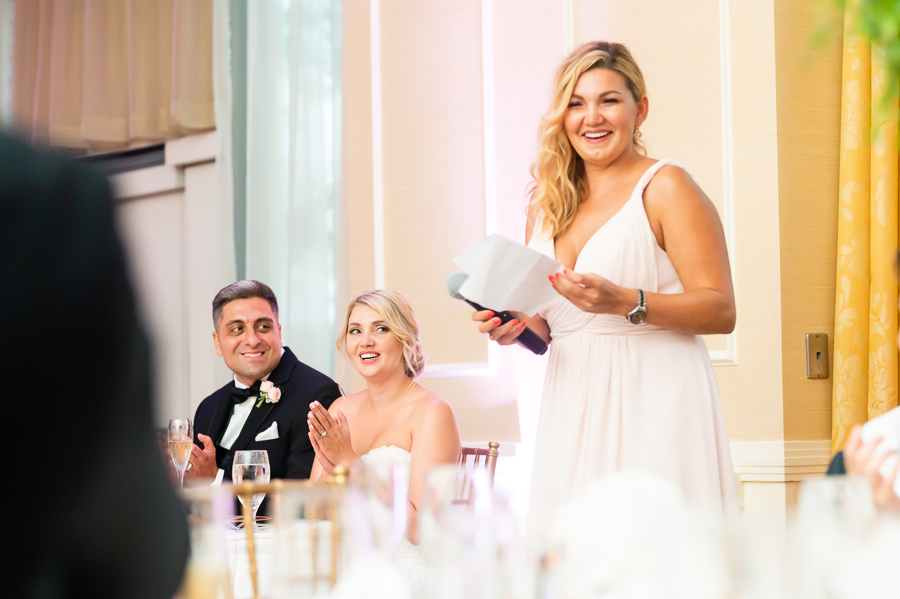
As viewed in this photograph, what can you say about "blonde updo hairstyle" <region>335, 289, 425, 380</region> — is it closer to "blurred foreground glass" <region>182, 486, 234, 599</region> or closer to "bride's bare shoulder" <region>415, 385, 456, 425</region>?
"bride's bare shoulder" <region>415, 385, 456, 425</region>

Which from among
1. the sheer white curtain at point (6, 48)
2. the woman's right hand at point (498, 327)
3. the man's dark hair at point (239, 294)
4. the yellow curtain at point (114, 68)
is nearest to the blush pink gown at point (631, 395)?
the woman's right hand at point (498, 327)

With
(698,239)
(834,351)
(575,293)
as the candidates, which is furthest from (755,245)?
(575,293)

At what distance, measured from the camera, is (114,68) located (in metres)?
5.33

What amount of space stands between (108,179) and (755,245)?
2517 millimetres

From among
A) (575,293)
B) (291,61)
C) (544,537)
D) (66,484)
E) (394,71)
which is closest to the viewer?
(66,484)

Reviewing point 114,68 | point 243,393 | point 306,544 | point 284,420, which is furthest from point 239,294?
point 306,544

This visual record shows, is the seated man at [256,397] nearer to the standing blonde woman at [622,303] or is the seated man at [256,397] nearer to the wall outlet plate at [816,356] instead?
the standing blonde woman at [622,303]

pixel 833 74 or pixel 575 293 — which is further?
pixel 833 74

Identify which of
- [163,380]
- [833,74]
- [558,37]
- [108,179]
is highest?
[558,37]

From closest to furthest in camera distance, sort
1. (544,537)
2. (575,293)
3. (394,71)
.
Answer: (544,537) → (575,293) → (394,71)

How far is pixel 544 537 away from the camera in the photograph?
61 cm

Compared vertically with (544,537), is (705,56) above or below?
above

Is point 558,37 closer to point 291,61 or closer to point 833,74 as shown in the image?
point 833,74

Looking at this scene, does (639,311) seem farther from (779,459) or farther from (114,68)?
(114,68)
